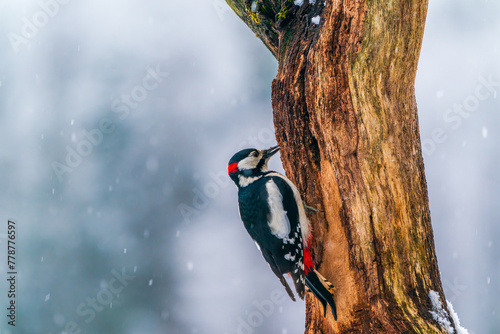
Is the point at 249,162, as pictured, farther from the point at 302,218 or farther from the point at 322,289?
the point at 322,289

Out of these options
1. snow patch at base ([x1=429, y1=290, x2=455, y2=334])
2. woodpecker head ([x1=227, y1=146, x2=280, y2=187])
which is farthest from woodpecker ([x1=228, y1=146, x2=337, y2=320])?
snow patch at base ([x1=429, y1=290, x2=455, y2=334])

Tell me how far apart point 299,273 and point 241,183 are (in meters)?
0.78

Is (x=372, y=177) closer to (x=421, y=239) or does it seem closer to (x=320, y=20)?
(x=421, y=239)

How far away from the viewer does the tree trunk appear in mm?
2258

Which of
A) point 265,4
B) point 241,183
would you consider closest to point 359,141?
point 241,183

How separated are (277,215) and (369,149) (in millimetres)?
679

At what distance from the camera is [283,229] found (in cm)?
262

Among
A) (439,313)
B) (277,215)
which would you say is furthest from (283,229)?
(439,313)

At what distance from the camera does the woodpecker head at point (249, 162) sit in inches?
118

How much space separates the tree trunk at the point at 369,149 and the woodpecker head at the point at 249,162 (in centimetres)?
56

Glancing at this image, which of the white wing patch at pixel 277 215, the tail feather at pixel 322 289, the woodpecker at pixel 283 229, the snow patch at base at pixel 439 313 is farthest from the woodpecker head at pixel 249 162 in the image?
the snow patch at base at pixel 439 313

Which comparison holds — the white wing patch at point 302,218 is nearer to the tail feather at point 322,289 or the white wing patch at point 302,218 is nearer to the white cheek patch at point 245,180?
the tail feather at point 322,289

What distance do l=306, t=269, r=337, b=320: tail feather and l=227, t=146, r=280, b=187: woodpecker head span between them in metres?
0.81

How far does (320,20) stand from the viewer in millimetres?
2389
